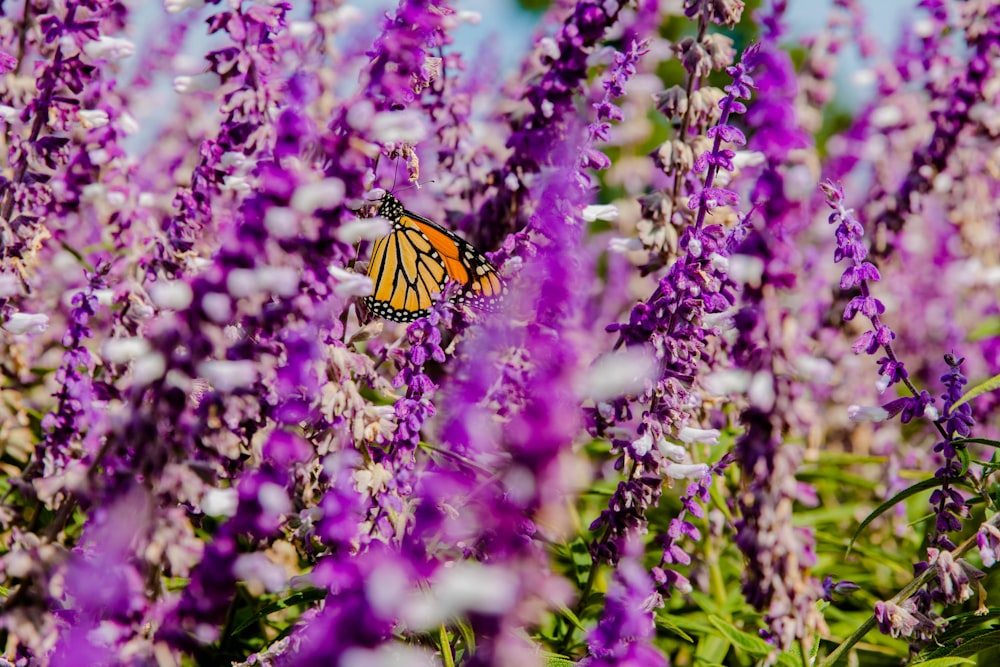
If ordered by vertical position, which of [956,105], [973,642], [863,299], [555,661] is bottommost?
[555,661]

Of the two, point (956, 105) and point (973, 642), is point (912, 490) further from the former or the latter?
point (956, 105)

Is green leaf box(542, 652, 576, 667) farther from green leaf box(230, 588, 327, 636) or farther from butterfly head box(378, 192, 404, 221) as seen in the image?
butterfly head box(378, 192, 404, 221)

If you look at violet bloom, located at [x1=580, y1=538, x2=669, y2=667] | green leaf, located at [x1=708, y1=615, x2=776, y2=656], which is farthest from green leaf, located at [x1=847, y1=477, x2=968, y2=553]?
violet bloom, located at [x1=580, y1=538, x2=669, y2=667]

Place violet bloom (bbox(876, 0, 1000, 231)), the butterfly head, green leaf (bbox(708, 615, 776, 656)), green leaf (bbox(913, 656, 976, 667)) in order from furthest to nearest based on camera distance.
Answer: violet bloom (bbox(876, 0, 1000, 231))
the butterfly head
green leaf (bbox(708, 615, 776, 656))
green leaf (bbox(913, 656, 976, 667))

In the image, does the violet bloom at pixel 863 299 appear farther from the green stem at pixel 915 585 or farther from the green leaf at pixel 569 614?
the green leaf at pixel 569 614

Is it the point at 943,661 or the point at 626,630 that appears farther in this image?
the point at 943,661

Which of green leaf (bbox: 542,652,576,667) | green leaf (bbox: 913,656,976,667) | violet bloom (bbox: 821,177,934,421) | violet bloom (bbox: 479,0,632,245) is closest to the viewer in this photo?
green leaf (bbox: 913,656,976,667)

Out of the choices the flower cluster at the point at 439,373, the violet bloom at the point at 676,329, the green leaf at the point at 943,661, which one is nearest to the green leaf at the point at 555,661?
the flower cluster at the point at 439,373

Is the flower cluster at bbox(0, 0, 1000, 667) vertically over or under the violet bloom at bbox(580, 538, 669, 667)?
over

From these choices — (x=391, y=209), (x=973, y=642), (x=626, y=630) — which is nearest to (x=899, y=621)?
(x=973, y=642)
